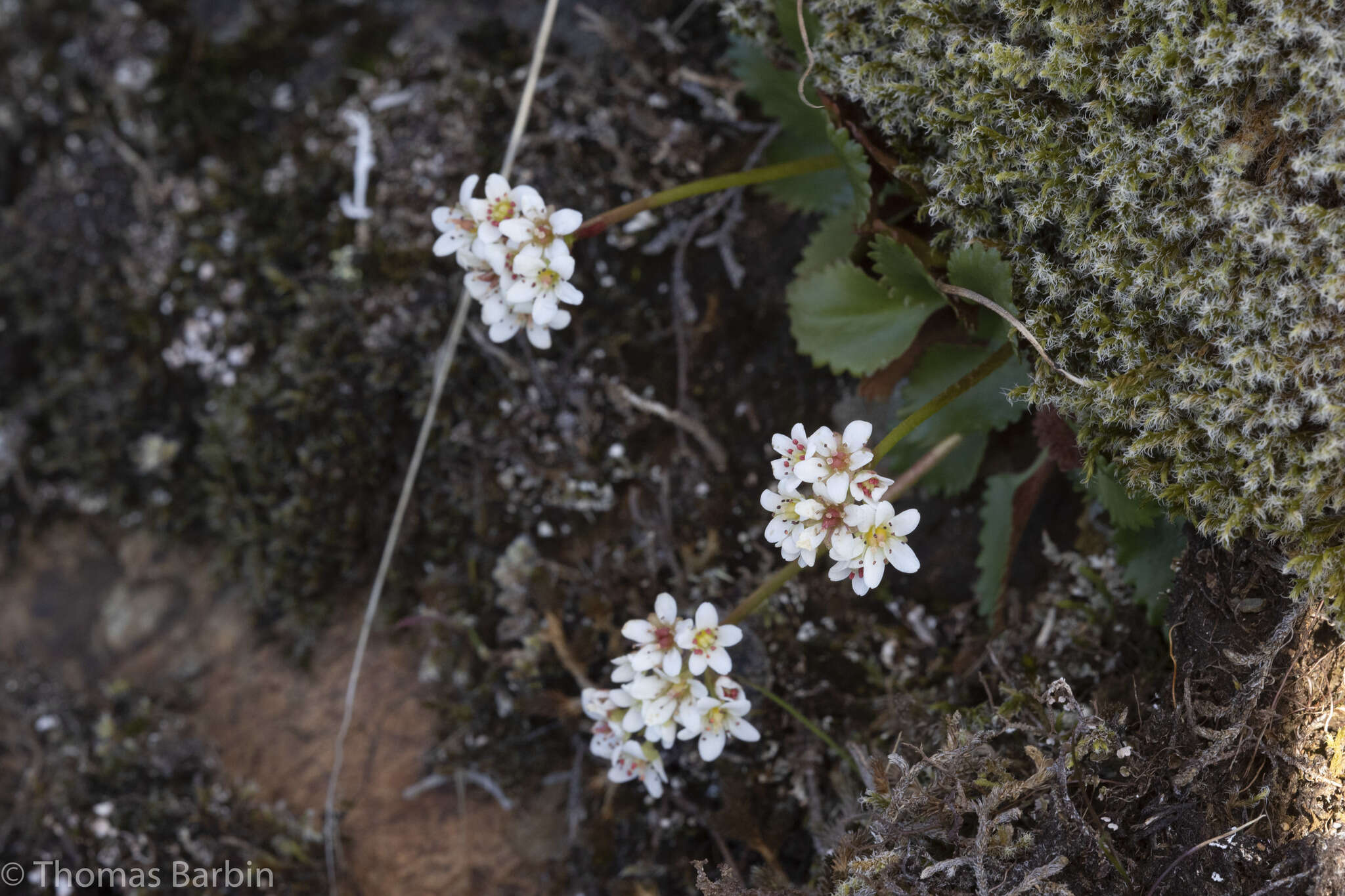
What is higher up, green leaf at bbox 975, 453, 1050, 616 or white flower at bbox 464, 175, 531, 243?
white flower at bbox 464, 175, 531, 243

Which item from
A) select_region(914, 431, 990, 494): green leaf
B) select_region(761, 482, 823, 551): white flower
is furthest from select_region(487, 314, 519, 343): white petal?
select_region(914, 431, 990, 494): green leaf

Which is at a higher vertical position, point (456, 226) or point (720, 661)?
point (456, 226)

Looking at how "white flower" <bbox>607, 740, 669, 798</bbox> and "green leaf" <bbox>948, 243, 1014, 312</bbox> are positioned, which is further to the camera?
"white flower" <bbox>607, 740, 669, 798</bbox>

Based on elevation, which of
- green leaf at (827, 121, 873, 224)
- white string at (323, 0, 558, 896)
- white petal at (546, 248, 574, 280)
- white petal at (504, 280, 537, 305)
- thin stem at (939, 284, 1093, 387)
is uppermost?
green leaf at (827, 121, 873, 224)

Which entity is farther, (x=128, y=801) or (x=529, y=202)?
(x=128, y=801)

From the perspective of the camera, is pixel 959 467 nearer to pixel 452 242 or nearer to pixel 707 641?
pixel 707 641

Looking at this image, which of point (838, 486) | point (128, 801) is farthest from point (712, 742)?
point (128, 801)

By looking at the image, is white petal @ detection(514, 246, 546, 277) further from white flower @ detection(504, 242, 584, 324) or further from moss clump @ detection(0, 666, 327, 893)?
moss clump @ detection(0, 666, 327, 893)
